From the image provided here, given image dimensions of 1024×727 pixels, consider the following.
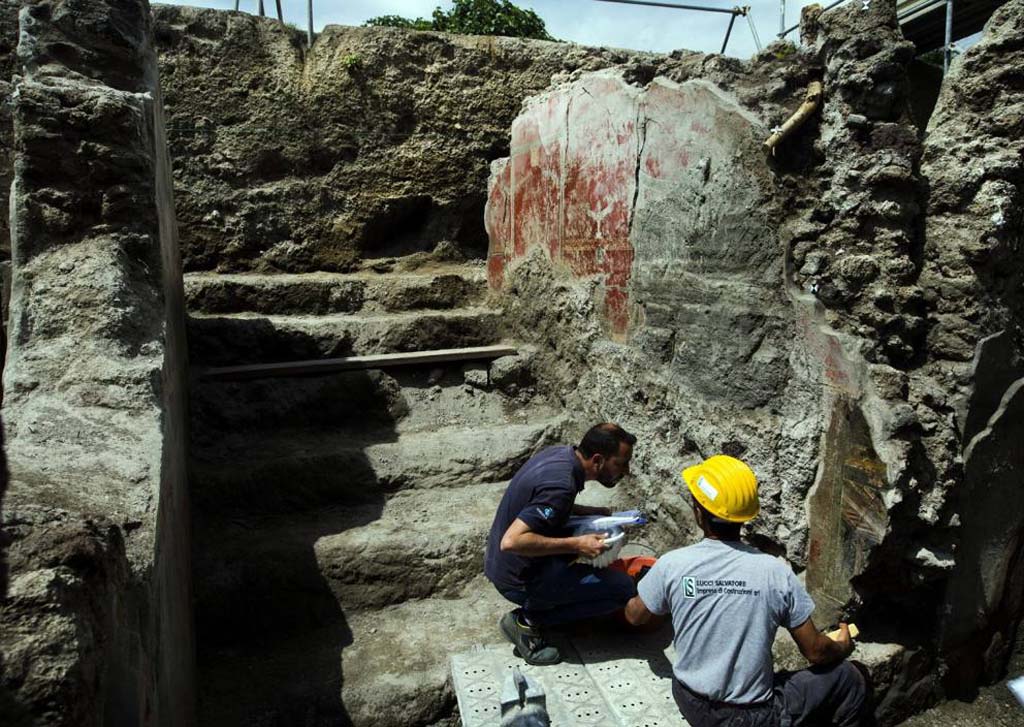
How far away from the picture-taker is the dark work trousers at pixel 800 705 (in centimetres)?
196

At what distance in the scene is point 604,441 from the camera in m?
2.53

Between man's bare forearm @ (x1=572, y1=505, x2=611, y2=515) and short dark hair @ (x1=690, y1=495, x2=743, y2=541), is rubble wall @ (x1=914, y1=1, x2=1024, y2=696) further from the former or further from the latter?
man's bare forearm @ (x1=572, y1=505, x2=611, y2=515)

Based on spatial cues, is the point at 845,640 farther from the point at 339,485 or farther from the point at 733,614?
the point at 339,485

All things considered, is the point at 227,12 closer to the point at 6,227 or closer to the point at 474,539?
the point at 6,227

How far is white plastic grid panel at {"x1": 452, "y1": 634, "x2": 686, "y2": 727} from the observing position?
2.33 metres

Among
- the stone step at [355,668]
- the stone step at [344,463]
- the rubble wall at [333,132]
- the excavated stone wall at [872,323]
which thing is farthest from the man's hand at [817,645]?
the rubble wall at [333,132]

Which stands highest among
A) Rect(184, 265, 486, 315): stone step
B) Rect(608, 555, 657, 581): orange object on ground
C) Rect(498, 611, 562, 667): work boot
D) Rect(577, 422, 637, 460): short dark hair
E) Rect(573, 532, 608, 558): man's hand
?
Rect(184, 265, 486, 315): stone step

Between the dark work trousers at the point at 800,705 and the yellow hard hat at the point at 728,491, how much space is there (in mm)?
474

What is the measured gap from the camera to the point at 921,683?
262cm

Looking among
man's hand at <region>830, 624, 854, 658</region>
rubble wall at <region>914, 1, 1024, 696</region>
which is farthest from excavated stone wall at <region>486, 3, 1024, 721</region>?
man's hand at <region>830, 624, 854, 658</region>

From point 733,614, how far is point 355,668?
4.61 feet

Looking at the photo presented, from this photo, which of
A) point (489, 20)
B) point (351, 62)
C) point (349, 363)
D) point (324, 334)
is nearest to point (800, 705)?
point (349, 363)

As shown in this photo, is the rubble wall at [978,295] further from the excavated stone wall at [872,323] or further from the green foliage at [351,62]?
the green foliage at [351,62]

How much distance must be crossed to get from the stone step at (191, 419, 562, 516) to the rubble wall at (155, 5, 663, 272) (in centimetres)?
189
